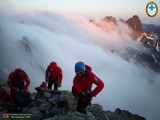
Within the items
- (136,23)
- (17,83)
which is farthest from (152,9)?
(136,23)

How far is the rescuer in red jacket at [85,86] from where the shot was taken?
5.78 metres

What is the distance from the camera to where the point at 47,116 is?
602 centimetres

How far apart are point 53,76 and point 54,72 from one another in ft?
0.38

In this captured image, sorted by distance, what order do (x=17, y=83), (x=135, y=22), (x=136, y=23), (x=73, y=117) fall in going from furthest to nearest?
(x=135, y=22), (x=136, y=23), (x=17, y=83), (x=73, y=117)

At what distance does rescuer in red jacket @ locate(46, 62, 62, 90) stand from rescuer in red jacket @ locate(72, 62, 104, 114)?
5.96 feet

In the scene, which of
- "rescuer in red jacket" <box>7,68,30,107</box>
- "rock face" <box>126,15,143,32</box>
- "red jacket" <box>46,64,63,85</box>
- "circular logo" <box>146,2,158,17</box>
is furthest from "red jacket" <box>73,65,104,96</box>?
"rock face" <box>126,15,143,32</box>

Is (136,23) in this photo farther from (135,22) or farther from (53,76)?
(53,76)

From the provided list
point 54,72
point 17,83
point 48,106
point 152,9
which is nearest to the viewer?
point 48,106

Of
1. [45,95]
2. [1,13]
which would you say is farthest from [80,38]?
[45,95]

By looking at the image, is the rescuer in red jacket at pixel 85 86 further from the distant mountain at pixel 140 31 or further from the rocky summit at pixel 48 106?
the distant mountain at pixel 140 31

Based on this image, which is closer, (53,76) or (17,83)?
(17,83)

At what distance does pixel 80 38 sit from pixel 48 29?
2.25 metres

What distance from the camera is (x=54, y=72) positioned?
774 cm

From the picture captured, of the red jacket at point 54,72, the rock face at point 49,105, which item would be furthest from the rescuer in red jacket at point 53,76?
the rock face at point 49,105
